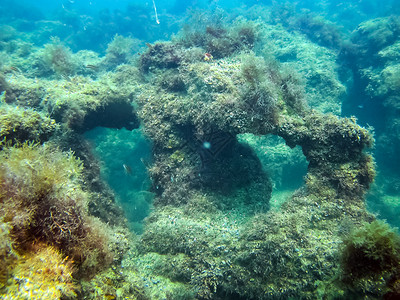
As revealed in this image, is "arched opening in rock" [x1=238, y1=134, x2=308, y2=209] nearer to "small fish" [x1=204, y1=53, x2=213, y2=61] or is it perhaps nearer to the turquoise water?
the turquoise water

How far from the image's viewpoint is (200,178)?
607 centimetres

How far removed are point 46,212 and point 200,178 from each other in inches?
157

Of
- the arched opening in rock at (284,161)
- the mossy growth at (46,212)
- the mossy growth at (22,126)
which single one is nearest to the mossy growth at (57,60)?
the mossy growth at (22,126)

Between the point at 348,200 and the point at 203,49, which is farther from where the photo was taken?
the point at 203,49

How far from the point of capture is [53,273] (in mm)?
2170

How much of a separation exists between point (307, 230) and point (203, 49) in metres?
7.20

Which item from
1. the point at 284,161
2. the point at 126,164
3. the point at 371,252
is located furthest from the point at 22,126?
the point at 284,161

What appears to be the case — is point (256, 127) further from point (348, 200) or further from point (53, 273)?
point (53, 273)

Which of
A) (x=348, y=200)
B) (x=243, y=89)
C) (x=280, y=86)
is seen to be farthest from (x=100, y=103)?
(x=348, y=200)

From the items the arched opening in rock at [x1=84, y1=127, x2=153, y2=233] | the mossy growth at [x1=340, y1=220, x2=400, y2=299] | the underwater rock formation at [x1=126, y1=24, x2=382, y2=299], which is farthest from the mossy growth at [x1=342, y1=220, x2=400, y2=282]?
the arched opening in rock at [x1=84, y1=127, x2=153, y2=233]

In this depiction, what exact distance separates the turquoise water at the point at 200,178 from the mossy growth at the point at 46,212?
17 mm

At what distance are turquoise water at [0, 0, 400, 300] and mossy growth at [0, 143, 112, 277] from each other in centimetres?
2

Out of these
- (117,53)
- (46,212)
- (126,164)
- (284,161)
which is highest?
(117,53)

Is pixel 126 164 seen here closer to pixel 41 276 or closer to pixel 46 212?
pixel 46 212
